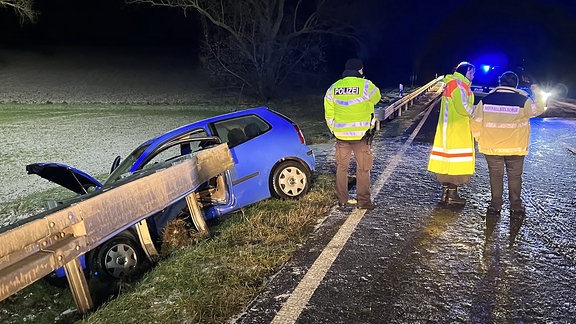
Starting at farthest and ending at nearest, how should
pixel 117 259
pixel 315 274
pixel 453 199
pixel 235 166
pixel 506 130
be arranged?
pixel 453 199, pixel 235 166, pixel 506 130, pixel 117 259, pixel 315 274

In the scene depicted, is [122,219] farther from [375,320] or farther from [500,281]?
[500,281]

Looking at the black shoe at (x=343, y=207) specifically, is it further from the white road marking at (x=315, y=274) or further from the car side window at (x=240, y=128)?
the car side window at (x=240, y=128)

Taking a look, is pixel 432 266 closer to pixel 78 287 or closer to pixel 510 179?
pixel 510 179

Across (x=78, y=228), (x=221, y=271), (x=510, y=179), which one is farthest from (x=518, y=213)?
(x=78, y=228)

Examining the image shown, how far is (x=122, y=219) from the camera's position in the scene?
12.7 feet

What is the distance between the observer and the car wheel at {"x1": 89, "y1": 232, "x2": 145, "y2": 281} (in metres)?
4.36

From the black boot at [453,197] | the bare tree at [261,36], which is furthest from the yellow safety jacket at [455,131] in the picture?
the bare tree at [261,36]

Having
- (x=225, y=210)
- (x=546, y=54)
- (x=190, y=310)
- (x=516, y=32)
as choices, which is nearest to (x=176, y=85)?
(x=225, y=210)

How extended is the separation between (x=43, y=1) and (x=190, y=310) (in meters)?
73.4

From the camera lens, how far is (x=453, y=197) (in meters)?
5.72

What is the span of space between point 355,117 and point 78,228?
3221 mm

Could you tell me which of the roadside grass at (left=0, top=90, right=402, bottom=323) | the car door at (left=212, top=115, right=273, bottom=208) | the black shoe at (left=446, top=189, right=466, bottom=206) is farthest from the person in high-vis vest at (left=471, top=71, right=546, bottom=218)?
the car door at (left=212, top=115, right=273, bottom=208)

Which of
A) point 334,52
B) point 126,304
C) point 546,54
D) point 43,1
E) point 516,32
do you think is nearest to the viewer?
point 126,304

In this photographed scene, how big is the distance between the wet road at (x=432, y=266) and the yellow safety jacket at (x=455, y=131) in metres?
0.51
